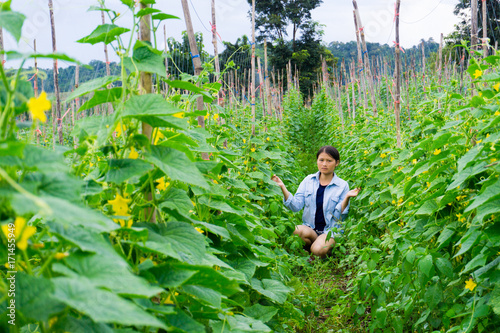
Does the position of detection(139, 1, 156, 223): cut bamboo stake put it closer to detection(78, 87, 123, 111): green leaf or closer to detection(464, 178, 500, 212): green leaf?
detection(78, 87, 123, 111): green leaf

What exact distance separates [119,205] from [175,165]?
0.62 feet

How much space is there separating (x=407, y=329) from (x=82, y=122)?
2207 mm

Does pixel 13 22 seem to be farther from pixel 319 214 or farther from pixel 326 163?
pixel 319 214

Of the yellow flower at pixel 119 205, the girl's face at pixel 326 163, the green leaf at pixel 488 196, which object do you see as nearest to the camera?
the yellow flower at pixel 119 205

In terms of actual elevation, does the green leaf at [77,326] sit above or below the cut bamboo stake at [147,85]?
below

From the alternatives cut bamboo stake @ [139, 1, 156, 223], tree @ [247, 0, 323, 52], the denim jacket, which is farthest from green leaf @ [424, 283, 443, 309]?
tree @ [247, 0, 323, 52]

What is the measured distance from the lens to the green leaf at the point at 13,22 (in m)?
0.71

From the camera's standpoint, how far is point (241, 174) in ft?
11.9

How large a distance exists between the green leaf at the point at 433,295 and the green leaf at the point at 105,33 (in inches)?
72.6

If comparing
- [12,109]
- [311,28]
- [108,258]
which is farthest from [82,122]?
[311,28]

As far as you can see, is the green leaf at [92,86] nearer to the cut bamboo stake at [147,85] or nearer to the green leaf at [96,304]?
the cut bamboo stake at [147,85]

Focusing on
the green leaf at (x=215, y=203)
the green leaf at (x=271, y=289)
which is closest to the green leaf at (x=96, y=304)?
the green leaf at (x=215, y=203)

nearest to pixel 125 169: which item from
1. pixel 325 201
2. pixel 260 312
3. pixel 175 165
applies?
pixel 175 165

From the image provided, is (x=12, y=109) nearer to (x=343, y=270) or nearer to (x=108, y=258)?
(x=108, y=258)
